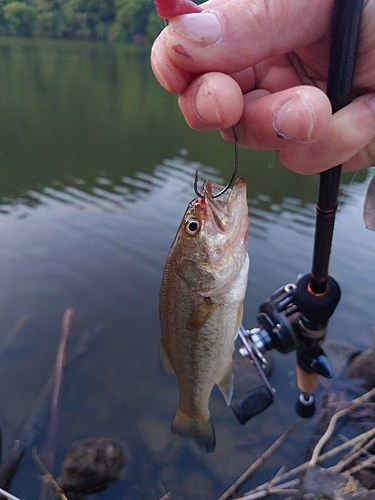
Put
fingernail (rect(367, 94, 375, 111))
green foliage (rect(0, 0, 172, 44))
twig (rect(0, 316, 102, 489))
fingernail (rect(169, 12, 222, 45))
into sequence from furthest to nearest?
1. green foliage (rect(0, 0, 172, 44))
2. twig (rect(0, 316, 102, 489))
3. fingernail (rect(367, 94, 375, 111))
4. fingernail (rect(169, 12, 222, 45))

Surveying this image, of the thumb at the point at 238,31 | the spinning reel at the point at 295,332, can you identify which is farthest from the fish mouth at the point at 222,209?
the spinning reel at the point at 295,332

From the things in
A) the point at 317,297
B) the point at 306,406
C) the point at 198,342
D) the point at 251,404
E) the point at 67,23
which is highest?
the point at 67,23

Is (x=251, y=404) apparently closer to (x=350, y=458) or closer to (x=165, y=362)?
(x=350, y=458)

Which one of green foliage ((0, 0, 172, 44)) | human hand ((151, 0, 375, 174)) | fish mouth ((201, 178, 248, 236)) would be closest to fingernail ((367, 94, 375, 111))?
human hand ((151, 0, 375, 174))

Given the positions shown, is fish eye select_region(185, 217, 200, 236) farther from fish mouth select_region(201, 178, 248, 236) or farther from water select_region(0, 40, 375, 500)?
water select_region(0, 40, 375, 500)

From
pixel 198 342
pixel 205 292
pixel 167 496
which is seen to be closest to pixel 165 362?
pixel 198 342

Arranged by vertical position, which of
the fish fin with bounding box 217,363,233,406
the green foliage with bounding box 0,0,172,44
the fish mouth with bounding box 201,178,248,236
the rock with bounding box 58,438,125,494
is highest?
the green foliage with bounding box 0,0,172,44

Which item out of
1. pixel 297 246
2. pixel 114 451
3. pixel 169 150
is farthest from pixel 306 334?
pixel 169 150
